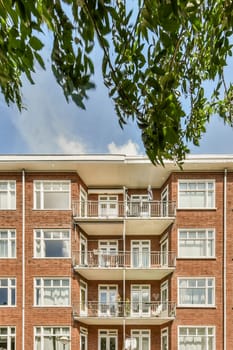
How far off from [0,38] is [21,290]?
20571mm

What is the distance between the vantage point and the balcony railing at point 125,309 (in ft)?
73.4

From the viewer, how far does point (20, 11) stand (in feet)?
7.25

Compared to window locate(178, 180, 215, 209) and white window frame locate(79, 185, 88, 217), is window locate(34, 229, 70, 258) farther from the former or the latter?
window locate(178, 180, 215, 209)

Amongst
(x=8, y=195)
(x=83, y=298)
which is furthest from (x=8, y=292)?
(x=8, y=195)

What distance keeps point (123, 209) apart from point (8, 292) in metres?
6.55

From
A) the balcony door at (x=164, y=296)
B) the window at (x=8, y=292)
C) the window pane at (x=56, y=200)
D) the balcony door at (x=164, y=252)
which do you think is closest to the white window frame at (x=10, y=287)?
the window at (x=8, y=292)

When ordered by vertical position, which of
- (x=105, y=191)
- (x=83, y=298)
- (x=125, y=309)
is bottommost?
(x=125, y=309)

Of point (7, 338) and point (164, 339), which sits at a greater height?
point (7, 338)

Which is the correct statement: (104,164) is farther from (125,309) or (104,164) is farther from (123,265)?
(125,309)

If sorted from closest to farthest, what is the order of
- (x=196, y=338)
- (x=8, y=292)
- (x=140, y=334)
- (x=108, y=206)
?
(x=196, y=338)
(x=8, y=292)
(x=140, y=334)
(x=108, y=206)

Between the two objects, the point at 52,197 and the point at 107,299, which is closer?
the point at 52,197

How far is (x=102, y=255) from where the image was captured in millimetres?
23859

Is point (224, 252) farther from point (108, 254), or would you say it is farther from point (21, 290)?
point (21, 290)

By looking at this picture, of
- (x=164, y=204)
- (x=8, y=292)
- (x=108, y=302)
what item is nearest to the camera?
(x=8, y=292)
